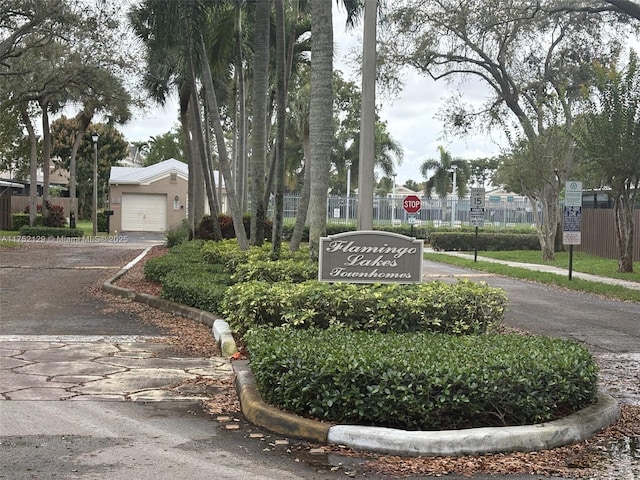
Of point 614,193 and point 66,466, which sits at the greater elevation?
point 614,193

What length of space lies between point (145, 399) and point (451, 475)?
315cm

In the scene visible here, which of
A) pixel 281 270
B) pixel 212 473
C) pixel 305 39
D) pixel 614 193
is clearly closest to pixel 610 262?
pixel 614 193

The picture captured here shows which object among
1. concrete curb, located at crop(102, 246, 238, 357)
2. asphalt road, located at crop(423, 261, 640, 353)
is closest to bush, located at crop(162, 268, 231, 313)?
concrete curb, located at crop(102, 246, 238, 357)

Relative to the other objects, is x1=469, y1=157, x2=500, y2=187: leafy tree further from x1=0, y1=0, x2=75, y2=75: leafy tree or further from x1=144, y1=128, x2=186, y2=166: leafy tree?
x1=0, y1=0, x2=75, y2=75: leafy tree

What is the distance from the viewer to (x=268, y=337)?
7410 mm

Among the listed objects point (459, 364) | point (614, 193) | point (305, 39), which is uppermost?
point (305, 39)

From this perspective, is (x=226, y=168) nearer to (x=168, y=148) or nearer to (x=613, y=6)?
(x=613, y=6)

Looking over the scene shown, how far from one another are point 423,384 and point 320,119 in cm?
612

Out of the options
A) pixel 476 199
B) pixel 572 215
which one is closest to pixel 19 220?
pixel 476 199

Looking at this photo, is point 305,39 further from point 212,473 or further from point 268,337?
point 212,473

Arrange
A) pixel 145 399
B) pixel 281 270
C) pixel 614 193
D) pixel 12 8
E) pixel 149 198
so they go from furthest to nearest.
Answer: pixel 149 198, pixel 12 8, pixel 614 193, pixel 281 270, pixel 145 399

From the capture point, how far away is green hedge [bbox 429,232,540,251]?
38.7 metres

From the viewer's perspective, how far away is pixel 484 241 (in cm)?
3884

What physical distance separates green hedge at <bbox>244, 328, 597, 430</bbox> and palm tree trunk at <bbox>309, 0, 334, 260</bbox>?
14.7 feet
